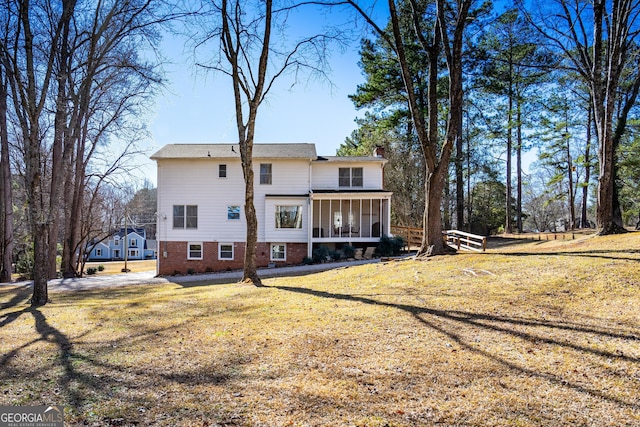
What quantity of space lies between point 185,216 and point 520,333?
19.6 metres

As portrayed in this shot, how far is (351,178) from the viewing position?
22469mm

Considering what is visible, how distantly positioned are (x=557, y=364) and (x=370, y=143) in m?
28.0

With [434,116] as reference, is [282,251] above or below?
below

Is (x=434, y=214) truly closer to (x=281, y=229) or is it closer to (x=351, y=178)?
(x=351, y=178)

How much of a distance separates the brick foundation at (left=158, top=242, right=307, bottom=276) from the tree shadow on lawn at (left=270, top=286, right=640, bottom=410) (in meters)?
14.4

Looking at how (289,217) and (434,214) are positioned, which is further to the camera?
(289,217)

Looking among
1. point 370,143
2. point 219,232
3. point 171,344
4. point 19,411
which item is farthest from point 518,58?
point 19,411

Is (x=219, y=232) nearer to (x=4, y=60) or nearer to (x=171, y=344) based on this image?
(x=4, y=60)

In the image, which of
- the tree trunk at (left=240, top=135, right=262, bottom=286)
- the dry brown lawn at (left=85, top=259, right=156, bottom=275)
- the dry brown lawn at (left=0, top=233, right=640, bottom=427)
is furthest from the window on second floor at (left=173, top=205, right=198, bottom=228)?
the dry brown lawn at (left=0, top=233, right=640, bottom=427)

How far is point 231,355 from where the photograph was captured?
4.85 m

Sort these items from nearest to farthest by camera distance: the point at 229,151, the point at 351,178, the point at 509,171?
the point at 229,151
the point at 351,178
the point at 509,171

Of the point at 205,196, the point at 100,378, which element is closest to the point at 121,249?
the point at 205,196

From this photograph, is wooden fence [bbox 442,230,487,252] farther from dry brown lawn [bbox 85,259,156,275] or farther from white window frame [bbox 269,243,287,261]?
dry brown lawn [bbox 85,259,156,275]

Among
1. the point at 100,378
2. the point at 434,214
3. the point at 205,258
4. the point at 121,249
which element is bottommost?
the point at 121,249
